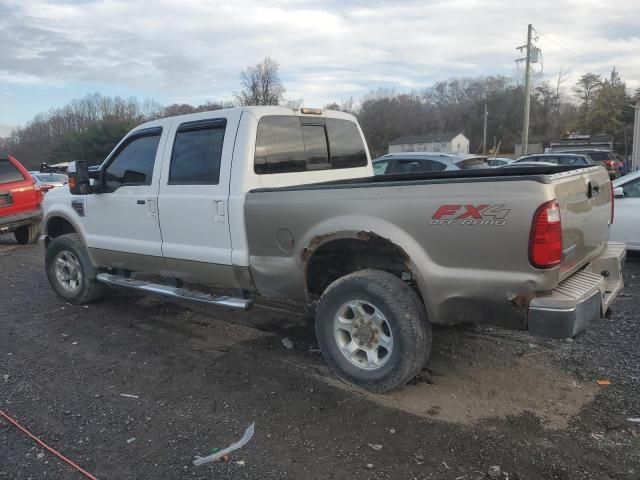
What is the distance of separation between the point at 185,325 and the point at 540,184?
389 cm

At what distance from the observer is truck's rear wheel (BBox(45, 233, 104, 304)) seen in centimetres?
614

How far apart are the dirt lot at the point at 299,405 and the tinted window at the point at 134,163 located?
1543 millimetres

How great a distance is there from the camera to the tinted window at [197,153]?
4.69 meters

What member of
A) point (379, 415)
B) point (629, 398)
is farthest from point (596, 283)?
point (379, 415)

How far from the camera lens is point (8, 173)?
11.2m

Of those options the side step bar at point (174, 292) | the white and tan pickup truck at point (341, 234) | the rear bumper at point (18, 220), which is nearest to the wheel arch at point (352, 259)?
the white and tan pickup truck at point (341, 234)

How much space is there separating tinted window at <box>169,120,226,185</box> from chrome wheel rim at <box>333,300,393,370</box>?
1675 millimetres

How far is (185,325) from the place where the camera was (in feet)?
18.4

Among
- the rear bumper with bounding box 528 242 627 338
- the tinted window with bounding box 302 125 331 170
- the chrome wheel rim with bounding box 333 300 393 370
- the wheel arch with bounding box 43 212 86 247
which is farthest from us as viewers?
the wheel arch with bounding box 43 212 86 247

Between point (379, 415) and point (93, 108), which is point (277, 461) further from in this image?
point (93, 108)

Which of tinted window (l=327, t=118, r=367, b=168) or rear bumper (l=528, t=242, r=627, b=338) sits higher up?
tinted window (l=327, t=118, r=367, b=168)

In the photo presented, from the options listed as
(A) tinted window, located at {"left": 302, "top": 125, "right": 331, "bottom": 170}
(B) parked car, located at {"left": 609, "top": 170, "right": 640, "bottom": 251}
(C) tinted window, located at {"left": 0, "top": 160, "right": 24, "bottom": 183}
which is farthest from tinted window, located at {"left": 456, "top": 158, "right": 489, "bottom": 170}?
(C) tinted window, located at {"left": 0, "top": 160, "right": 24, "bottom": 183}

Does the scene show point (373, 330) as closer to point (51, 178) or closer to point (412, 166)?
point (412, 166)

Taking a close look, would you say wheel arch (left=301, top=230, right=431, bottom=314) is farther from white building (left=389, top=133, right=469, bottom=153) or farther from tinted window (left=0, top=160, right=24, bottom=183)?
white building (left=389, top=133, right=469, bottom=153)
